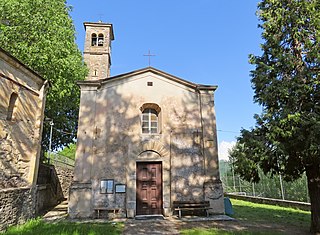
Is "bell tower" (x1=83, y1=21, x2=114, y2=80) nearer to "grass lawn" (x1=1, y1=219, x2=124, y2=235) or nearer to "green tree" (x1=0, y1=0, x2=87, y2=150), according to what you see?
"green tree" (x1=0, y1=0, x2=87, y2=150)

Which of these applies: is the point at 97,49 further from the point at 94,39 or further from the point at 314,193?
the point at 314,193

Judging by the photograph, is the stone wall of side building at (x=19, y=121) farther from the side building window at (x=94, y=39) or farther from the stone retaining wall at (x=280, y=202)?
the side building window at (x=94, y=39)

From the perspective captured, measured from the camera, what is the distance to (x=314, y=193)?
23.7 feet

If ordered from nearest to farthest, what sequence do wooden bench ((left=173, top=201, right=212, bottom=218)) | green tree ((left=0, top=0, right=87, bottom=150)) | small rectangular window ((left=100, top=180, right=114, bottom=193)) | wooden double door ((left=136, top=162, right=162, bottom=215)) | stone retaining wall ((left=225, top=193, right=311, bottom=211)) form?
wooden bench ((left=173, top=201, right=212, bottom=218)) → small rectangular window ((left=100, top=180, right=114, bottom=193)) → wooden double door ((left=136, top=162, right=162, bottom=215)) → stone retaining wall ((left=225, top=193, right=311, bottom=211)) → green tree ((left=0, top=0, right=87, bottom=150))

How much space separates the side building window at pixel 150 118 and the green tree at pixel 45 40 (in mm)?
5752

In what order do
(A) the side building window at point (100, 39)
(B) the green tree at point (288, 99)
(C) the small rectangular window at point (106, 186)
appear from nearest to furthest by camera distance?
(B) the green tree at point (288, 99), (C) the small rectangular window at point (106, 186), (A) the side building window at point (100, 39)

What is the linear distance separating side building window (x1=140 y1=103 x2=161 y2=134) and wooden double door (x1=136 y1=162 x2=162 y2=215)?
1588 millimetres

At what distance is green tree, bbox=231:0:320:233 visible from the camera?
6.62 m

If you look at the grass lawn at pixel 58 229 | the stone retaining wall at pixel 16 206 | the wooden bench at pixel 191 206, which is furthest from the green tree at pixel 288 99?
the stone retaining wall at pixel 16 206

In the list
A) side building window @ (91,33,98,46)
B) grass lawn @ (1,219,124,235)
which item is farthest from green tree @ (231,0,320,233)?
side building window @ (91,33,98,46)

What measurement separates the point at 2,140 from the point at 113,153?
4241 millimetres

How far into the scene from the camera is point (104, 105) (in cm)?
1097

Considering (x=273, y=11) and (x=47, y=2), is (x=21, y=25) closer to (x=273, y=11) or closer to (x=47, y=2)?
(x=47, y=2)

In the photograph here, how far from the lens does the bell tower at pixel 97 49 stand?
2548cm
